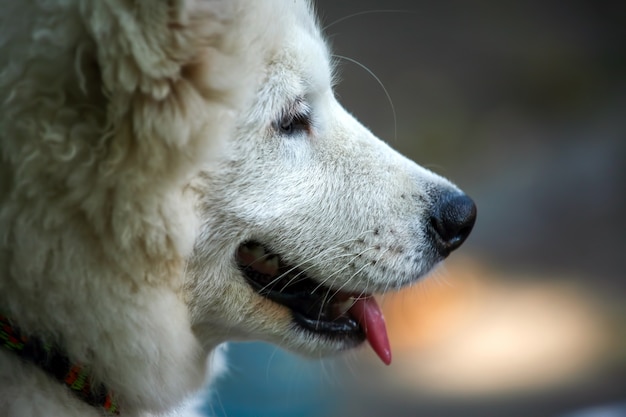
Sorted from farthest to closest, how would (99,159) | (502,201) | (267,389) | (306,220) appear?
(502,201) < (267,389) < (306,220) < (99,159)

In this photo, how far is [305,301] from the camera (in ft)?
5.53

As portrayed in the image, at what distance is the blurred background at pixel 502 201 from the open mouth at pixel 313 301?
1.52 metres

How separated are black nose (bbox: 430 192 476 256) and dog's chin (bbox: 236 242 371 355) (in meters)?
0.21

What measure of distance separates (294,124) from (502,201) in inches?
129

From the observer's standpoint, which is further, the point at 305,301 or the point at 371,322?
the point at 371,322

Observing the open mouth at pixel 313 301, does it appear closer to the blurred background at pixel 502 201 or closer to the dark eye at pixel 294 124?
the dark eye at pixel 294 124

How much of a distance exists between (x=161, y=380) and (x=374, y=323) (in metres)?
0.53

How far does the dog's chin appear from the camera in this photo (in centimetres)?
159

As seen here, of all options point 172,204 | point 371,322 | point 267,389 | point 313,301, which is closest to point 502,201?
point 267,389

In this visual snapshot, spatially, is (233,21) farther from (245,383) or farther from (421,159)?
(421,159)

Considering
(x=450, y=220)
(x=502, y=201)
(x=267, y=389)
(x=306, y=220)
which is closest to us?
(x=306, y=220)

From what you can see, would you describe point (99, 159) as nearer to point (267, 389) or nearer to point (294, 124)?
point (294, 124)

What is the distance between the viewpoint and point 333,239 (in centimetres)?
163

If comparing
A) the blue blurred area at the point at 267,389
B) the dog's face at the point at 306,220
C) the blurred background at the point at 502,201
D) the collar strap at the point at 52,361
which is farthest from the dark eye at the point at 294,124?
the blurred background at the point at 502,201
